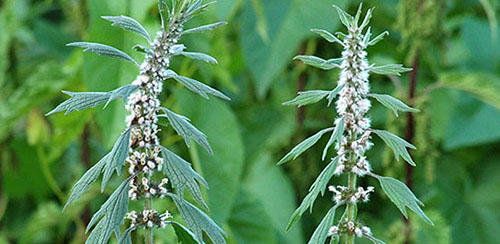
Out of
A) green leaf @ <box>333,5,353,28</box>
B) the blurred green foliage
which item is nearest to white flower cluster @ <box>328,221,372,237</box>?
green leaf @ <box>333,5,353,28</box>

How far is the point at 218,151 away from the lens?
87 cm

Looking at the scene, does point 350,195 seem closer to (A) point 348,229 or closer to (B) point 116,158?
(A) point 348,229

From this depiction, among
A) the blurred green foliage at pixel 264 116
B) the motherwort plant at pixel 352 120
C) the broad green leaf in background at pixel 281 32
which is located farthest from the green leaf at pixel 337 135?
the broad green leaf in background at pixel 281 32

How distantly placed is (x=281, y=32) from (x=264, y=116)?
0.23 metres

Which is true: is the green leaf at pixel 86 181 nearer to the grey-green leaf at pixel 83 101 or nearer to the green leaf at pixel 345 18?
the grey-green leaf at pixel 83 101

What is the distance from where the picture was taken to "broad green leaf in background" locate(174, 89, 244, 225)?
31.9 inches

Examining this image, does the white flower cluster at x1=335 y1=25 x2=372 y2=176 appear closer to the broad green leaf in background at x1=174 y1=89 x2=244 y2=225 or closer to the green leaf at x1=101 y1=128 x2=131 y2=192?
the green leaf at x1=101 y1=128 x2=131 y2=192

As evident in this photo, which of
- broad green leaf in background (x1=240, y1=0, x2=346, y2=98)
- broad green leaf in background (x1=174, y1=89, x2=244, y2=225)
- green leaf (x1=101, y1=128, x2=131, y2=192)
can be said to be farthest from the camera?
broad green leaf in background (x1=240, y1=0, x2=346, y2=98)

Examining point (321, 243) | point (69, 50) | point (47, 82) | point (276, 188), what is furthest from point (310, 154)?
point (321, 243)

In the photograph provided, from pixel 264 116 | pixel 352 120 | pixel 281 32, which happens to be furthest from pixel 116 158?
pixel 264 116

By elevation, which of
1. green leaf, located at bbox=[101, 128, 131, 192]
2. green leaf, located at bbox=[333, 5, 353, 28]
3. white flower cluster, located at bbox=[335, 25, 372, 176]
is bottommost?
green leaf, located at bbox=[101, 128, 131, 192]

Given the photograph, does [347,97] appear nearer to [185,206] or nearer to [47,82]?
[185,206]

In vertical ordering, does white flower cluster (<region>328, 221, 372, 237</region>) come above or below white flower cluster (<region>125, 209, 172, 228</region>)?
below

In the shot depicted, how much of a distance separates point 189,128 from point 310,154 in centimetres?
72
